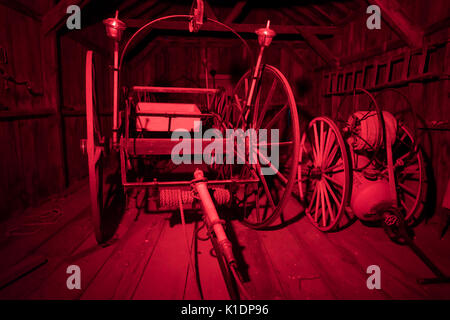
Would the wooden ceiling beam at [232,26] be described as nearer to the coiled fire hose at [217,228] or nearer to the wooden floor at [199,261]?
the wooden floor at [199,261]

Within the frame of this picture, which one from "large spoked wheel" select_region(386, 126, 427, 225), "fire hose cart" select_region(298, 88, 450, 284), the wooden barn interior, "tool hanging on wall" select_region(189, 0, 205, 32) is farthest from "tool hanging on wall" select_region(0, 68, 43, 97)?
"large spoked wheel" select_region(386, 126, 427, 225)

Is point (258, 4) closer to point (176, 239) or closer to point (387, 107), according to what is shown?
point (387, 107)

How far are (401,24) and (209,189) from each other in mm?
3214

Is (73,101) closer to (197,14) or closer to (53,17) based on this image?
(53,17)

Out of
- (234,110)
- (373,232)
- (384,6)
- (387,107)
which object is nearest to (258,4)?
(384,6)

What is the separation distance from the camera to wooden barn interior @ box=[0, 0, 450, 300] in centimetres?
175

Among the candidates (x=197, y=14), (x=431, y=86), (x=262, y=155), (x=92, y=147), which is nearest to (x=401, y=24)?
(x=431, y=86)

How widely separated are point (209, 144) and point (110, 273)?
128 cm

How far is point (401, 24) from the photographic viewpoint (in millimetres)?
3096

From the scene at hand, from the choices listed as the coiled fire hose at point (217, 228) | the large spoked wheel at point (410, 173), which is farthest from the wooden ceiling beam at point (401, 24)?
the coiled fire hose at point (217, 228)

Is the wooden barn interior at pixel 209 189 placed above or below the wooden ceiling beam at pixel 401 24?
below

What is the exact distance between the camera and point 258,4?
5.76 m

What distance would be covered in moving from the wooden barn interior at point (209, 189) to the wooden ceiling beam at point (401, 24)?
18mm

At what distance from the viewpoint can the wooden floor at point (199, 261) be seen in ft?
5.43
